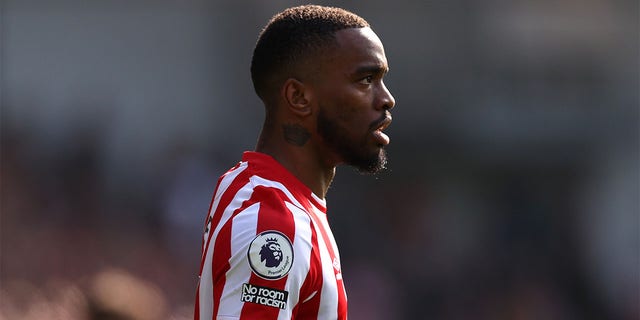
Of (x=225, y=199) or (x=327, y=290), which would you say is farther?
(x=225, y=199)

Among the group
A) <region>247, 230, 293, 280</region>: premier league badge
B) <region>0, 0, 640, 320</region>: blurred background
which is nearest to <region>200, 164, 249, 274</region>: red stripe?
<region>247, 230, 293, 280</region>: premier league badge

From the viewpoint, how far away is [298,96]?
3.80m

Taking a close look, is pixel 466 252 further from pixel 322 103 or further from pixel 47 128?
pixel 322 103

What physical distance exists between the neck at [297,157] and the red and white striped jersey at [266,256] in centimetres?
9

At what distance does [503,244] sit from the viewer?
1187cm

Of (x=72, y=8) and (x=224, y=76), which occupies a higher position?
(x=72, y=8)

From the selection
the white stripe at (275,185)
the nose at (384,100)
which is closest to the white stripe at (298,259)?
the white stripe at (275,185)

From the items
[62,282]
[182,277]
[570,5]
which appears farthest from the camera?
[570,5]


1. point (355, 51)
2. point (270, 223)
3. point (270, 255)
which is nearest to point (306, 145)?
point (355, 51)

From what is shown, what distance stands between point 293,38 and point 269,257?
3.08 feet

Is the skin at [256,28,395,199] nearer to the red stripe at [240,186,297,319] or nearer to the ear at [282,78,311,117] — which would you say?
the ear at [282,78,311,117]

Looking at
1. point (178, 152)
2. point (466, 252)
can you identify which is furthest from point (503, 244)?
Answer: point (178, 152)

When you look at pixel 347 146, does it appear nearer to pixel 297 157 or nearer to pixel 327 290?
pixel 297 157

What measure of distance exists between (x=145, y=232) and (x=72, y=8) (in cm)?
448
